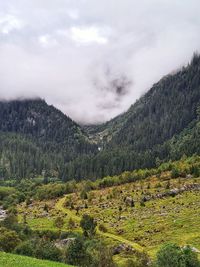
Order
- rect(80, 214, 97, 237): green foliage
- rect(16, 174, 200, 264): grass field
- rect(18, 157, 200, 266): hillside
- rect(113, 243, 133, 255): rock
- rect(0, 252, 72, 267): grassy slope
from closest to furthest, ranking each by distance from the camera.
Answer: rect(0, 252, 72, 267): grassy slope → rect(113, 243, 133, 255): rock → rect(18, 157, 200, 266): hillside → rect(16, 174, 200, 264): grass field → rect(80, 214, 97, 237): green foliage

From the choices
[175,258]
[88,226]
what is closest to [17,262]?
[175,258]

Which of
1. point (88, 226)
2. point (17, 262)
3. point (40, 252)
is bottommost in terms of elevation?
point (40, 252)

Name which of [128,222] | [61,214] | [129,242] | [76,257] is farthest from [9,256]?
[61,214]

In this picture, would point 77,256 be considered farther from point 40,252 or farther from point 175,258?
point 175,258

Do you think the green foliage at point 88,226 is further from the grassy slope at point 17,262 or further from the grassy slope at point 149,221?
the grassy slope at point 17,262

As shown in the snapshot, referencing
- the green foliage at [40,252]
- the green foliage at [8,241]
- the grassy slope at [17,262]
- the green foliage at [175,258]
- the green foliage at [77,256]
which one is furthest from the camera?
the green foliage at [8,241]

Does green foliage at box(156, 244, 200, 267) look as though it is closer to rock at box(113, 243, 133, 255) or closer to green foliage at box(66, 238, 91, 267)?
green foliage at box(66, 238, 91, 267)

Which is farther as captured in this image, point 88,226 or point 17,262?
point 88,226

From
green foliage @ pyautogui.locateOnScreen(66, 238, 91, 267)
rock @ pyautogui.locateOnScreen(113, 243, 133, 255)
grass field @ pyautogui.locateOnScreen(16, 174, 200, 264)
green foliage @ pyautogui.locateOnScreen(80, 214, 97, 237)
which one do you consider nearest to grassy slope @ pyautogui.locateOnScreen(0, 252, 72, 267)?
green foliage @ pyautogui.locateOnScreen(66, 238, 91, 267)

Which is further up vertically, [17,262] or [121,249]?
[17,262]

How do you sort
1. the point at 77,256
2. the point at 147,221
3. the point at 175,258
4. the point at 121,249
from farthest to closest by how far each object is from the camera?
the point at 147,221 < the point at 121,249 < the point at 77,256 < the point at 175,258

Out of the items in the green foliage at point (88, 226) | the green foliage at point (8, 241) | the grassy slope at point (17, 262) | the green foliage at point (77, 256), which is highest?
the green foliage at point (88, 226)

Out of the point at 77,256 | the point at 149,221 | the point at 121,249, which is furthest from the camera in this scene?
the point at 149,221

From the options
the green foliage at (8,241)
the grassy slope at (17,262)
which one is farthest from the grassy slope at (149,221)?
the grassy slope at (17,262)
